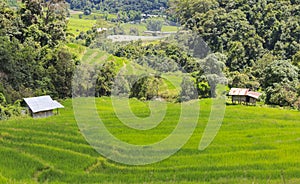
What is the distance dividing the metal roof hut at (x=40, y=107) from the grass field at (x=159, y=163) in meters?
1.17

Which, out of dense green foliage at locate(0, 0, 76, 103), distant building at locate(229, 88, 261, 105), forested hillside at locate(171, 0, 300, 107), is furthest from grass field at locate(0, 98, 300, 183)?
forested hillside at locate(171, 0, 300, 107)

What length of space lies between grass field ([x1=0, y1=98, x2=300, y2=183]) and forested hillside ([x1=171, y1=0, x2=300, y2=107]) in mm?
16785

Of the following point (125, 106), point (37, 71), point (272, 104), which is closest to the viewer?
point (125, 106)

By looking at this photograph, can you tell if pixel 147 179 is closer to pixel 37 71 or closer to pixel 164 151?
pixel 164 151

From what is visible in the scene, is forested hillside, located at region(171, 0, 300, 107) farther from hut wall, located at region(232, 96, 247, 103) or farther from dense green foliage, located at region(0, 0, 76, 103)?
dense green foliage, located at region(0, 0, 76, 103)

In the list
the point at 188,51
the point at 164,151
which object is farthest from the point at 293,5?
the point at 164,151

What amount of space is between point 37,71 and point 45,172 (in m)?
15.5

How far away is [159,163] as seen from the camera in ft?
39.4

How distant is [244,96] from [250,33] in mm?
15860

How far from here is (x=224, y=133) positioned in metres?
15.7

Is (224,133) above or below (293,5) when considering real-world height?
below

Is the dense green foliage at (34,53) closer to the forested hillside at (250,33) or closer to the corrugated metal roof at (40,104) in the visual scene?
the corrugated metal roof at (40,104)

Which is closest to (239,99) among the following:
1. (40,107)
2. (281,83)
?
(281,83)

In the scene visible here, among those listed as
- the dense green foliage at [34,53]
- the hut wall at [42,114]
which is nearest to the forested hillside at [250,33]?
the dense green foliage at [34,53]
